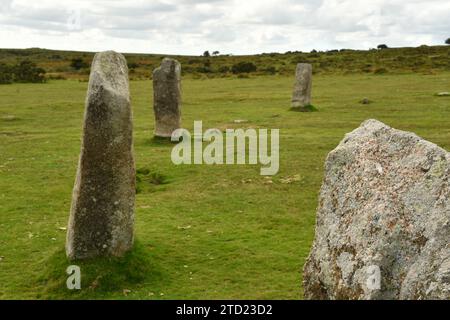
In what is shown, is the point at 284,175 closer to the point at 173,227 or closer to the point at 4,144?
the point at 173,227

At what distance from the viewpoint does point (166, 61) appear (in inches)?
945

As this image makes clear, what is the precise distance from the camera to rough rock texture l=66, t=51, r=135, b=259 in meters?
9.81

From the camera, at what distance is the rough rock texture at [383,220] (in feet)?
20.8

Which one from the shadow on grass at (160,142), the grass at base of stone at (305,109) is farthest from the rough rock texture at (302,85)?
the shadow on grass at (160,142)

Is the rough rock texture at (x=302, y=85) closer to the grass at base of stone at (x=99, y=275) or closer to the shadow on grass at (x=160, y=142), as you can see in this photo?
the shadow on grass at (x=160, y=142)

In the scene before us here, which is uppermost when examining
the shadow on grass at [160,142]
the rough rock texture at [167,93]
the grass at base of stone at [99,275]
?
the rough rock texture at [167,93]

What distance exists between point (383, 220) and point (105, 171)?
4.84 m

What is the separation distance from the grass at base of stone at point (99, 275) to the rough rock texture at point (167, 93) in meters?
13.7

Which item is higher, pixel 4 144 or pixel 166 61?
pixel 166 61

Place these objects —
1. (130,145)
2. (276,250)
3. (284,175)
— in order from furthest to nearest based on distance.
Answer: (284,175)
(276,250)
(130,145)

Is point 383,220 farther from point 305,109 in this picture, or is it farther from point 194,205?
point 305,109

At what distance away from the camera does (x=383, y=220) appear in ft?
22.4
